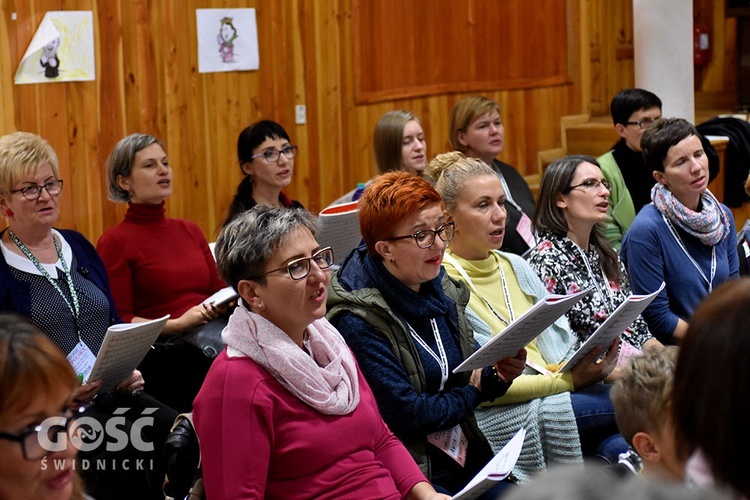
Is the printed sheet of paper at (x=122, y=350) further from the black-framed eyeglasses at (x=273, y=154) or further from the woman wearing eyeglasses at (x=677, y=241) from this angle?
the woman wearing eyeglasses at (x=677, y=241)

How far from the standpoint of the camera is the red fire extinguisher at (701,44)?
28.1 feet

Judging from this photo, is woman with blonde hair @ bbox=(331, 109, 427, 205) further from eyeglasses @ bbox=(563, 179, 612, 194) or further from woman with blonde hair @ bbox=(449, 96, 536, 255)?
eyeglasses @ bbox=(563, 179, 612, 194)

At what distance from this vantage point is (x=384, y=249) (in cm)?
287

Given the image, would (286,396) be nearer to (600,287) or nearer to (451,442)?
(451,442)

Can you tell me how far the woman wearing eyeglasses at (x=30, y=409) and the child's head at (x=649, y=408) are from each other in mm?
1100

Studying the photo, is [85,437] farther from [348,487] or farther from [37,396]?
[37,396]

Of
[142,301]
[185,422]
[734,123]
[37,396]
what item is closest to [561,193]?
[142,301]

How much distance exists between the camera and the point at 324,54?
20.1 feet

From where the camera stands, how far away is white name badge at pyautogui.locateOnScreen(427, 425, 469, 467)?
277cm

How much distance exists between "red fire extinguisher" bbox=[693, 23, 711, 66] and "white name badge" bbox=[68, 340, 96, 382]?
6827 mm

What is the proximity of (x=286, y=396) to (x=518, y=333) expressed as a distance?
666 millimetres

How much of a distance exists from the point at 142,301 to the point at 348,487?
5.84 feet

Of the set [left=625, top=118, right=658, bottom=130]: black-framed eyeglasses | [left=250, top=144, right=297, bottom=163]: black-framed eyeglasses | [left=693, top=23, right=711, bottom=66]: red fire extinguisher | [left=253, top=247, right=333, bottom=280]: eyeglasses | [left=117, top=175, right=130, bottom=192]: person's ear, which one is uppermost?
[left=693, top=23, right=711, bottom=66]: red fire extinguisher

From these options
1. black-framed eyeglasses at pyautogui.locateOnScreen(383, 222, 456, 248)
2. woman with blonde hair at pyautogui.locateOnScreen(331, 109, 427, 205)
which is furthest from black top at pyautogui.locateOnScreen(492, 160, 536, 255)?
black-framed eyeglasses at pyautogui.locateOnScreen(383, 222, 456, 248)
